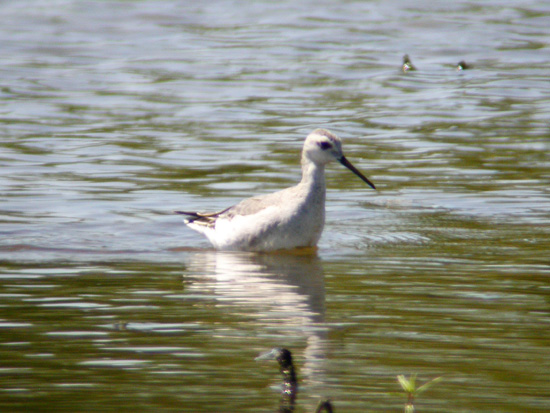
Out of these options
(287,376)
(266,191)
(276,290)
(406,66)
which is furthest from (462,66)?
(287,376)

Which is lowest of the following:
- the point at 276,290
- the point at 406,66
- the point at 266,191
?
the point at 266,191

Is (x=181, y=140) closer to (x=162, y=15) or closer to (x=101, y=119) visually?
(x=101, y=119)

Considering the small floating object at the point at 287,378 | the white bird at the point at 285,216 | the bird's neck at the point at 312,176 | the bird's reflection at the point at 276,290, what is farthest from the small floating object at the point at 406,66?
the small floating object at the point at 287,378

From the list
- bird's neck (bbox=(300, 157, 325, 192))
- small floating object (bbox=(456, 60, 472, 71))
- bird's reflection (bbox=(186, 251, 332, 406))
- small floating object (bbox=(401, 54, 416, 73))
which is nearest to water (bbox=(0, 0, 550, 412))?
bird's reflection (bbox=(186, 251, 332, 406))

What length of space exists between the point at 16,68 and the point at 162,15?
284 inches

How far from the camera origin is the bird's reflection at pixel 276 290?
270 inches

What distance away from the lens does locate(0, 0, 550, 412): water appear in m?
6.20

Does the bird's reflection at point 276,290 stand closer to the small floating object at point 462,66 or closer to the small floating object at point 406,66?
the small floating object at point 406,66

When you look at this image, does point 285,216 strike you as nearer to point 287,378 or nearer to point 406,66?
point 287,378

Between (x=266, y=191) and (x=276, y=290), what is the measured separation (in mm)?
4612

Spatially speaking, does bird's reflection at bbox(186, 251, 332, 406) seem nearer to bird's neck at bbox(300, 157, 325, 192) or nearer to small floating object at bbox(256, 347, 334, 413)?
small floating object at bbox(256, 347, 334, 413)

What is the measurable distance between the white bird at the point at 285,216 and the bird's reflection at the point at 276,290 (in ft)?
0.46

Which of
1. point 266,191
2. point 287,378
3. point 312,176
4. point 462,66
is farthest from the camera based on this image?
point 462,66

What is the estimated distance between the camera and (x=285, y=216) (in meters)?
10.3
